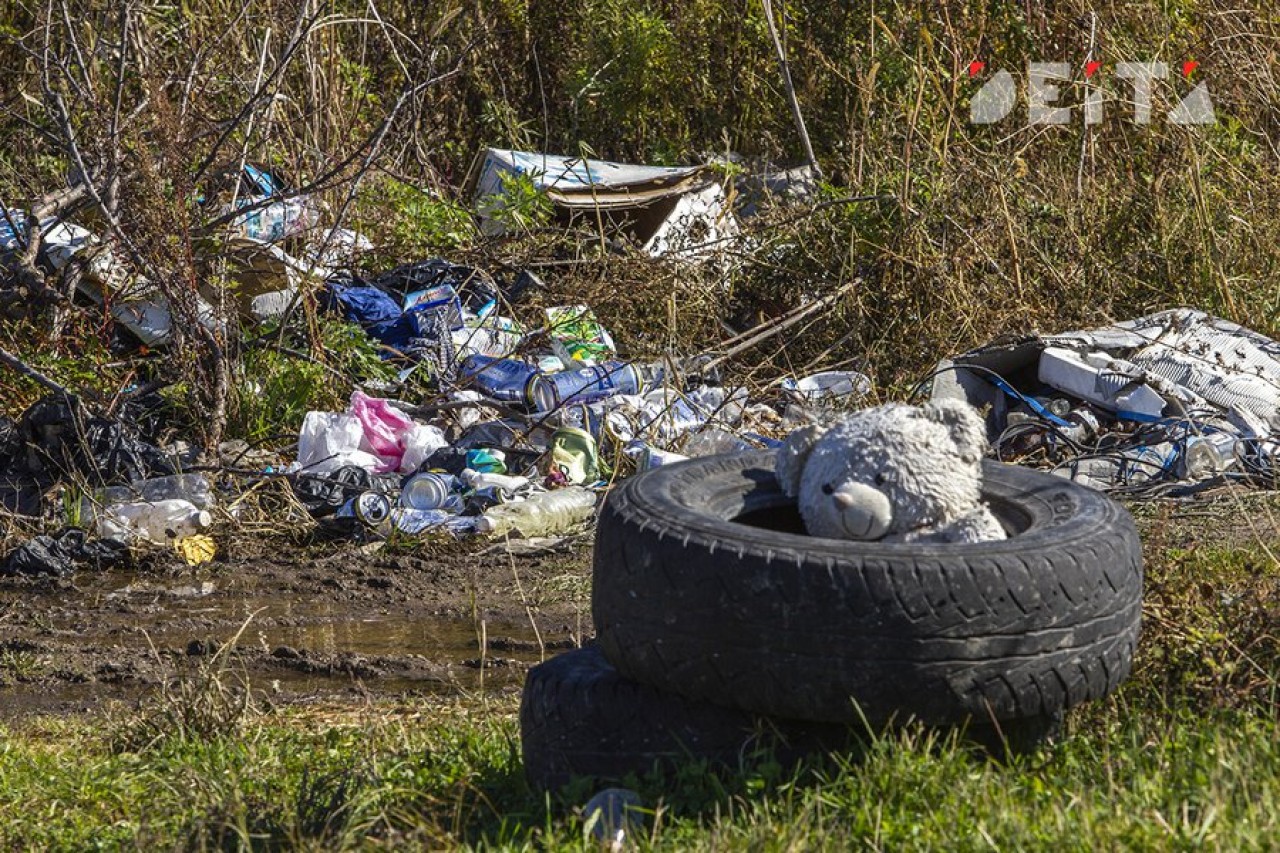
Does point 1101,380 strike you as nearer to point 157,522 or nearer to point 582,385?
point 582,385

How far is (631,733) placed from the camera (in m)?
2.91

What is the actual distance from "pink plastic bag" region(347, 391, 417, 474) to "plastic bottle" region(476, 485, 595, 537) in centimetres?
79

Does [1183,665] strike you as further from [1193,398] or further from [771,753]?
[1193,398]

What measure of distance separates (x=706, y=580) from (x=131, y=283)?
520 cm

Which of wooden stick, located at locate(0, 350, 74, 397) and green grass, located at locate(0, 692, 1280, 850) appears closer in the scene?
green grass, located at locate(0, 692, 1280, 850)

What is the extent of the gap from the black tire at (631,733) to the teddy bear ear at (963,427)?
27.8 inches

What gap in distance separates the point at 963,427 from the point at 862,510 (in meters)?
0.35

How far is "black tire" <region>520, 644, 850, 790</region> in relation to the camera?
112 inches

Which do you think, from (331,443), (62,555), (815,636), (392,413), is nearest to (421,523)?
(331,443)

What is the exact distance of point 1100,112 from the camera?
28.1 feet

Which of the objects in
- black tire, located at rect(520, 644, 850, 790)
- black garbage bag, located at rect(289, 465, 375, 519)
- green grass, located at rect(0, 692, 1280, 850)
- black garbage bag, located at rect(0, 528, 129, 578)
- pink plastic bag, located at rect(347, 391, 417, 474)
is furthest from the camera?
pink plastic bag, located at rect(347, 391, 417, 474)

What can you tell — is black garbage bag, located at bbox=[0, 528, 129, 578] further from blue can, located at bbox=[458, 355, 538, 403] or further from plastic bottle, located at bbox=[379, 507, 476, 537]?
blue can, located at bbox=[458, 355, 538, 403]

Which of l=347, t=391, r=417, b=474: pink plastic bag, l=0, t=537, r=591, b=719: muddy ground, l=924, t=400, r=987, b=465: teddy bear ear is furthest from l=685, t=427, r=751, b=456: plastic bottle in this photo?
l=924, t=400, r=987, b=465: teddy bear ear

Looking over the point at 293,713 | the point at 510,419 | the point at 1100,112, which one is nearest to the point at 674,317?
the point at 510,419
